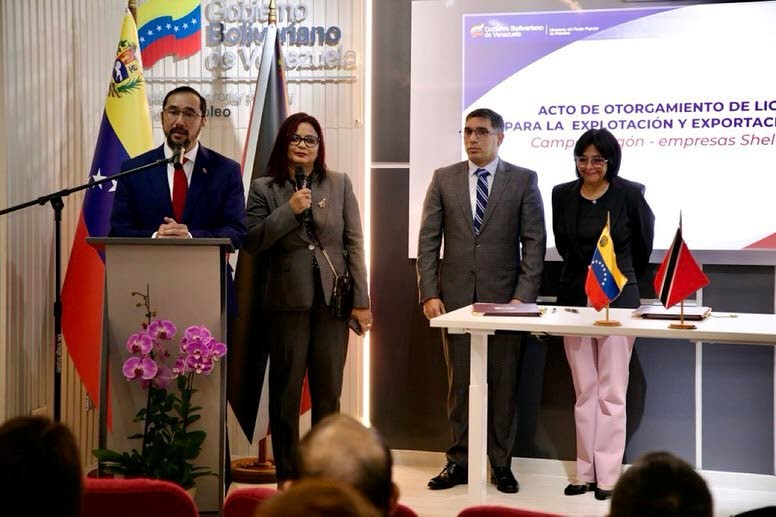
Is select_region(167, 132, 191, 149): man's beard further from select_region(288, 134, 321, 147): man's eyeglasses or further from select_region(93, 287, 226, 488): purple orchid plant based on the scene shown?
select_region(93, 287, 226, 488): purple orchid plant

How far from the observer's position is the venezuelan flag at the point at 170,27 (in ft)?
16.7

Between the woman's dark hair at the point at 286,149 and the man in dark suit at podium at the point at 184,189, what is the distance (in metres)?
0.25

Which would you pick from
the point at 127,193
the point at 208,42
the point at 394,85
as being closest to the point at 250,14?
the point at 208,42

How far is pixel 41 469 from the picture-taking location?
3.74ft

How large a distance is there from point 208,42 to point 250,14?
0.95 feet

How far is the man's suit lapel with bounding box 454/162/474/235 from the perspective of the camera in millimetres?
4523

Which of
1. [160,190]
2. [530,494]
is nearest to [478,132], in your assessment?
[160,190]

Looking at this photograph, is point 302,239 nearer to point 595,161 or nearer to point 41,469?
point 595,161

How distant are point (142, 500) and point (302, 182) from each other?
2449mm

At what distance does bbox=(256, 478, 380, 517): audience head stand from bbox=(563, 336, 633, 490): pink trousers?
11.6ft

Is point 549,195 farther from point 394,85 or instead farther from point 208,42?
point 208,42

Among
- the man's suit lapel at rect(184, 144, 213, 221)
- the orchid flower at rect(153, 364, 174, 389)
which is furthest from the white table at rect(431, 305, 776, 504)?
the man's suit lapel at rect(184, 144, 213, 221)

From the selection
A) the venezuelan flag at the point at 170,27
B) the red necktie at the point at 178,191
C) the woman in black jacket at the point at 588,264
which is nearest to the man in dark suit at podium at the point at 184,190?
the red necktie at the point at 178,191

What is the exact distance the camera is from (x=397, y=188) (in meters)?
5.03
